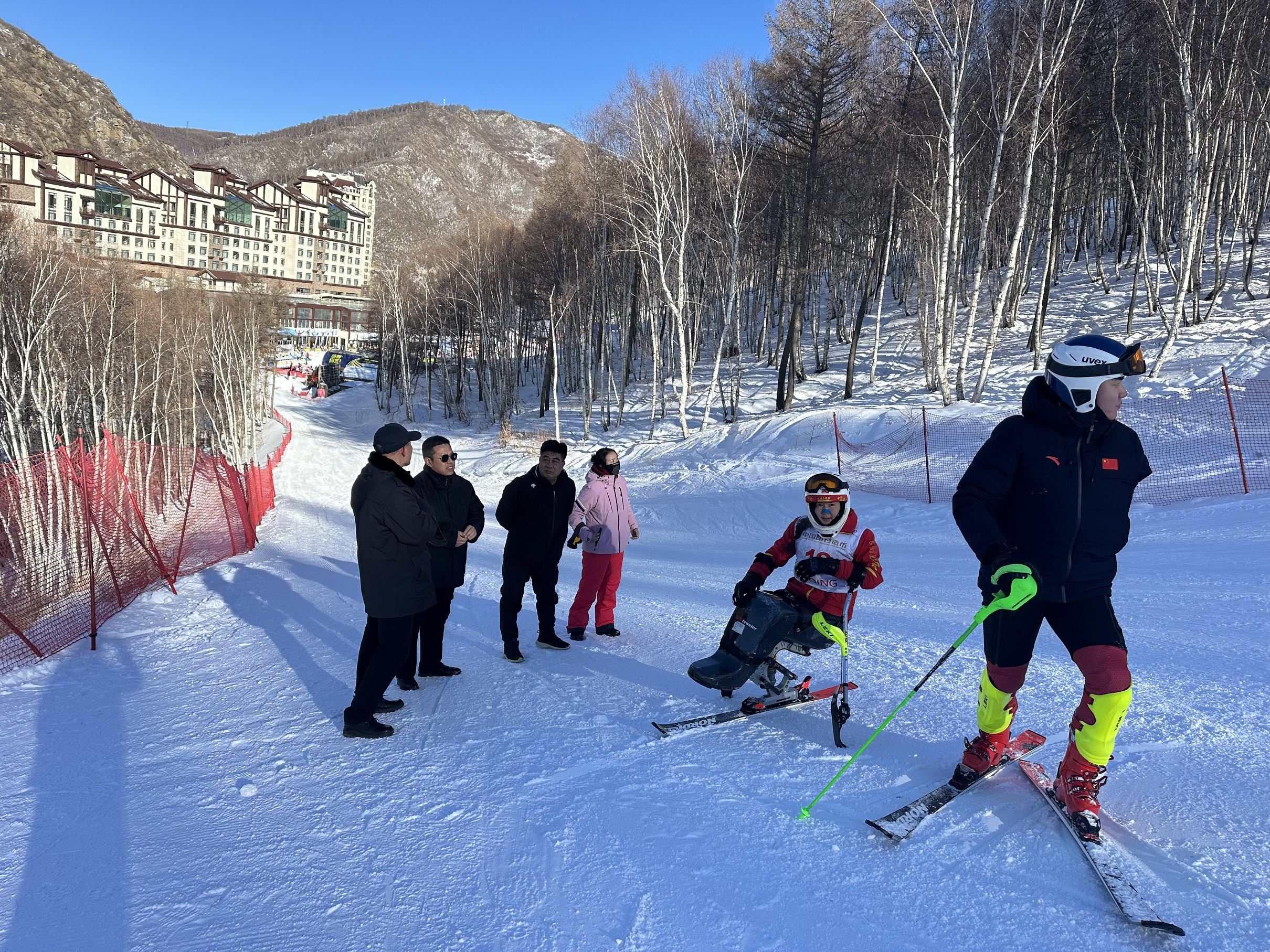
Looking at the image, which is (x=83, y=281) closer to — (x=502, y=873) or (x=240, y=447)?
(x=240, y=447)

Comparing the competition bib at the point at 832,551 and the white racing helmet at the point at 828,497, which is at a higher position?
the white racing helmet at the point at 828,497

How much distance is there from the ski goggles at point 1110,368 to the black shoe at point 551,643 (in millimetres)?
4140

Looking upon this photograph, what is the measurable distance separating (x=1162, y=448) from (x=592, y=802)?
529 inches

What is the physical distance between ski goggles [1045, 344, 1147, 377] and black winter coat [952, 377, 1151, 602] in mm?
103

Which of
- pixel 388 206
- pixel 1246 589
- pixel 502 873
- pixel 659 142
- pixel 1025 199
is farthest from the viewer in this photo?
pixel 388 206

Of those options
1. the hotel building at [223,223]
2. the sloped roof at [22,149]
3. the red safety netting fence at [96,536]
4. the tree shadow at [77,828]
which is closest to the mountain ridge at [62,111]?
the hotel building at [223,223]

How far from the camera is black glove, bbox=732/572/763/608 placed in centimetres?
412

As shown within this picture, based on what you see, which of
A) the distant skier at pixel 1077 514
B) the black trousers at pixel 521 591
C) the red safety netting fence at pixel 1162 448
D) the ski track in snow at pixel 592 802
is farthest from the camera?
the red safety netting fence at pixel 1162 448

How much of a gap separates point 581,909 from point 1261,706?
396 centimetres

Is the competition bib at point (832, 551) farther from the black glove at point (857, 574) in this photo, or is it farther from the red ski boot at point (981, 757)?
the red ski boot at point (981, 757)

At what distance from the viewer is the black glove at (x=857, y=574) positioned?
12.9 feet

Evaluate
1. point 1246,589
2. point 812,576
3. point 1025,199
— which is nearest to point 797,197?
point 1025,199

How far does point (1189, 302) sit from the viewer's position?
2270 centimetres

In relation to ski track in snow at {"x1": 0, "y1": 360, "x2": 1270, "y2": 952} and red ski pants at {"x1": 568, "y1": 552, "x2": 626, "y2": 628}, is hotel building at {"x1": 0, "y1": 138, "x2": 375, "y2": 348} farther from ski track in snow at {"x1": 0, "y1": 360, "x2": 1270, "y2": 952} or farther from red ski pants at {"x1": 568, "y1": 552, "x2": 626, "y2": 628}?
ski track in snow at {"x1": 0, "y1": 360, "x2": 1270, "y2": 952}
